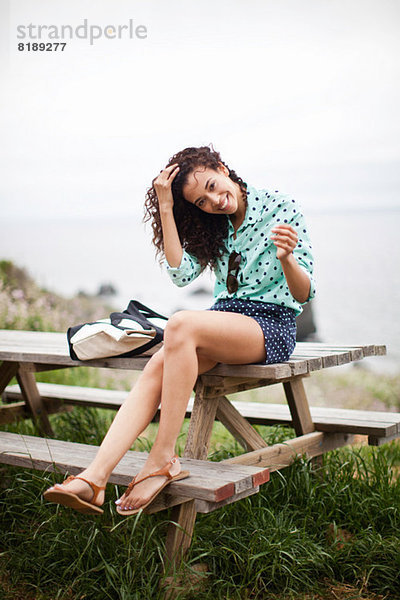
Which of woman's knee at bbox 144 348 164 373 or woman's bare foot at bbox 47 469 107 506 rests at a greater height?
woman's knee at bbox 144 348 164 373

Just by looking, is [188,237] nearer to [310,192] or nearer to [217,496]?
[217,496]

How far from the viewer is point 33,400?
12.6ft

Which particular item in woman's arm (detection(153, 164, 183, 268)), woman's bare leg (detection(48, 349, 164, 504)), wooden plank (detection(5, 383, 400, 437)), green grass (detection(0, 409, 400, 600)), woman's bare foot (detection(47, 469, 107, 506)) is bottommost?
green grass (detection(0, 409, 400, 600))

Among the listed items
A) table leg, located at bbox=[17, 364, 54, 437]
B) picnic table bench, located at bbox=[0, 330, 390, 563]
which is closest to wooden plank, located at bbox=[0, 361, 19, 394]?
picnic table bench, located at bbox=[0, 330, 390, 563]

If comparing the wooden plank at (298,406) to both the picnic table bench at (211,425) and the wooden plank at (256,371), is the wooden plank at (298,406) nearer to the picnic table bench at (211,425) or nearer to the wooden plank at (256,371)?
the picnic table bench at (211,425)

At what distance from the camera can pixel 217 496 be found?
6.38 ft

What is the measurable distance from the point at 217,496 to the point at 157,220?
135 centimetres

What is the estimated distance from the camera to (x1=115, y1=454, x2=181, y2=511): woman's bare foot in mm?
2021

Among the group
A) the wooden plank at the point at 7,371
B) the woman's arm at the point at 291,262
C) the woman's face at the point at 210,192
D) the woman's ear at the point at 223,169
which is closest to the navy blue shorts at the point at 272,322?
the woman's arm at the point at 291,262

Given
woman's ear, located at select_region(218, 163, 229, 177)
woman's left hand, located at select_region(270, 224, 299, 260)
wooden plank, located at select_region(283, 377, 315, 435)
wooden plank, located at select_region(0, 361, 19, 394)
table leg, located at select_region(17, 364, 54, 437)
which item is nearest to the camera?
woman's left hand, located at select_region(270, 224, 299, 260)

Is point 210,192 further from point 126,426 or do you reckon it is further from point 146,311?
point 126,426

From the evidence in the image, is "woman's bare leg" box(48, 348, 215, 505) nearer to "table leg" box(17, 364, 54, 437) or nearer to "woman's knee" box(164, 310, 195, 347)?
"woman's knee" box(164, 310, 195, 347)

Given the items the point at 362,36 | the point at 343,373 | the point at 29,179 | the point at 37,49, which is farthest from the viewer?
the point at 29,179

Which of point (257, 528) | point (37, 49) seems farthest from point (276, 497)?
point (37, 49)
